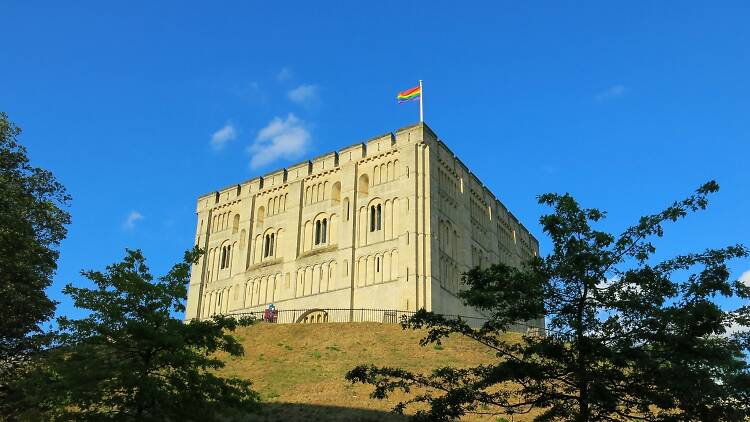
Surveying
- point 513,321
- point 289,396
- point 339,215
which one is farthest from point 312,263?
point 513,321

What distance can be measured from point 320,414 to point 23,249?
1102 cm

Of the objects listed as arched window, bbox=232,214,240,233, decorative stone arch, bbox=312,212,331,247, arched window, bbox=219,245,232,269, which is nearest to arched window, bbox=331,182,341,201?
decorative stone arch, bbox=312,212,331,247

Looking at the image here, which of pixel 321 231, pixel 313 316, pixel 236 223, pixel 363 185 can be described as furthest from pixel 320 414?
pixel 236 223

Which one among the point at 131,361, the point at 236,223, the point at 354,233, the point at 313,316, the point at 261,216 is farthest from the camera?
the point at 236,223

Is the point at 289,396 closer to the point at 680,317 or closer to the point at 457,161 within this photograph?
the point at 680,317

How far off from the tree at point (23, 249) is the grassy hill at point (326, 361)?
8.58m

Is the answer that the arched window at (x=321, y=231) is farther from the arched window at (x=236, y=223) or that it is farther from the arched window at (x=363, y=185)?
the arched window at (x=236, y=223)

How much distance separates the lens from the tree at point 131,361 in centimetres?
1511

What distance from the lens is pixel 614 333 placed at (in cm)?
1177

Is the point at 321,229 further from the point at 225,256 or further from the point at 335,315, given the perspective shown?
the point at 225,256

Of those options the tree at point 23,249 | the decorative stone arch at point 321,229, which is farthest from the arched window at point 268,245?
the tree at point 23,249

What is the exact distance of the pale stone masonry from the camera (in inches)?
1837

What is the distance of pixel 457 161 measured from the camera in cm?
5416

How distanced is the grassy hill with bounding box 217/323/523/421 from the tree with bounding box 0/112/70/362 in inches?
338
